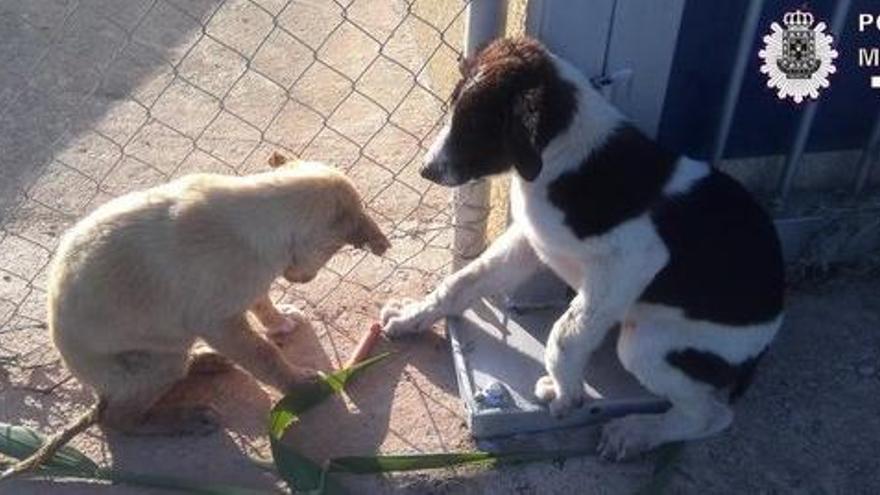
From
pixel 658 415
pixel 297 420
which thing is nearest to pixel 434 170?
pixel 297 420

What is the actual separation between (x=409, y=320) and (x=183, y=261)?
1035mm

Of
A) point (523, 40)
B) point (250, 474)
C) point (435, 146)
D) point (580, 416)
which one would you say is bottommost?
point (250, 474)

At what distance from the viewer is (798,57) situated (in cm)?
396

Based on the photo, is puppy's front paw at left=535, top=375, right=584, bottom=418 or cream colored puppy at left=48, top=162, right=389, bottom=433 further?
puppy's front paw at left=535, top=375, right=584, bottom=418

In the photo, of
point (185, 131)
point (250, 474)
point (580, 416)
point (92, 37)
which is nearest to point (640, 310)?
point (580, 416)

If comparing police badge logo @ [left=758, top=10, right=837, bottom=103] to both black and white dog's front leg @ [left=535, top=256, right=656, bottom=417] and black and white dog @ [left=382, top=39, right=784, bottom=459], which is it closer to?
black and white dog @ [left=382, top=39, right=784, bottom=459]

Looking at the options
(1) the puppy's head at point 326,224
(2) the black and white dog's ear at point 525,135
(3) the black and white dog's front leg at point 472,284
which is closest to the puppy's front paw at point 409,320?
(3) the black and white dog's front leg at point 472,284

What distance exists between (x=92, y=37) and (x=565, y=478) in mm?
3663

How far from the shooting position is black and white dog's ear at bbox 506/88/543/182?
314cm

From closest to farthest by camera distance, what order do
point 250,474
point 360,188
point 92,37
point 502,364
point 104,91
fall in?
point 250,474 → point 502,364 → point 360,188 → point 104,91 → point 92,37

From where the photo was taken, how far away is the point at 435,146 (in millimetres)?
3334

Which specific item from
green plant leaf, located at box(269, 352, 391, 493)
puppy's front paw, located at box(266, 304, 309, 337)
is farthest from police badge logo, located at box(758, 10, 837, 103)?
puppy's front paw, located at box(266, 304, 309, 337)

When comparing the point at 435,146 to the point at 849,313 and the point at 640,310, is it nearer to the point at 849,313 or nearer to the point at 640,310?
the point at 640,310

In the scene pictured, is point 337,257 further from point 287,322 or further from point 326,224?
point 326,224
